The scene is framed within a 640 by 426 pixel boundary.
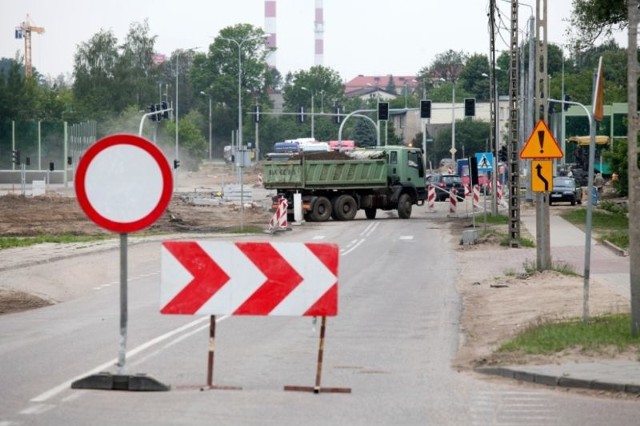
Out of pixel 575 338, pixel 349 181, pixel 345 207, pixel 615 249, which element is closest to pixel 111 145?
pixel 575 338

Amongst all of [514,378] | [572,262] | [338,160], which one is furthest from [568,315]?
[338,160]

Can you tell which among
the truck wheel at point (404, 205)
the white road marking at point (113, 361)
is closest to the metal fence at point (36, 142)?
the truck wheel at point (404, 205)

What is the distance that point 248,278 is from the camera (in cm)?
1166

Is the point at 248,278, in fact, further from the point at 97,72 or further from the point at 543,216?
the point at 97,72

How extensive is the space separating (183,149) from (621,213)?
85.6m

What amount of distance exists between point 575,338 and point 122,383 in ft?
17.6

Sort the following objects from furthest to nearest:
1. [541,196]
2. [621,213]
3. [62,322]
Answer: [621,213] < [541,196] < [62,322]

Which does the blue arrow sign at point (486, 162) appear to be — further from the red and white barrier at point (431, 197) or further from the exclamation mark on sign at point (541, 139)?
the exclamation mark on sign at point (541, 139)

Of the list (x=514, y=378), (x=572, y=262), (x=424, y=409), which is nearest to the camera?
(x=424, y=409)

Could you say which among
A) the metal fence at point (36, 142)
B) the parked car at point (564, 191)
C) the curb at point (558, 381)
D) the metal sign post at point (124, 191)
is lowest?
the curb at point (558, 381)

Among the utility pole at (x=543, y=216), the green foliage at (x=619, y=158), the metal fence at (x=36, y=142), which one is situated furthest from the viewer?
the metal fence at (x=36, y=142)

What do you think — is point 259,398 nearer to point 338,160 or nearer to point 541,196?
point 541,196

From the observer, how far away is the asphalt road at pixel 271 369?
10359 millimetres

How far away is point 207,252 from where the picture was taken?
38.4 ft
